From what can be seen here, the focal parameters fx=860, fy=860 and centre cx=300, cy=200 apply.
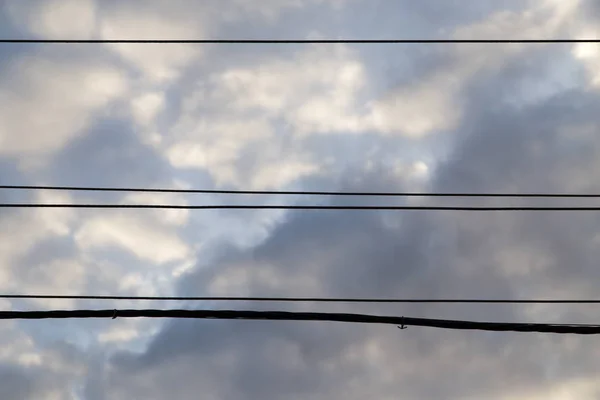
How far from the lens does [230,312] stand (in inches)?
466

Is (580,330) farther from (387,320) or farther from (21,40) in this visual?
(21,40)

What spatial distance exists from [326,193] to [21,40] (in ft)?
16.5

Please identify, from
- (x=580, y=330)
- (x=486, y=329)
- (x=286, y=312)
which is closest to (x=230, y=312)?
(x=286, y=312)

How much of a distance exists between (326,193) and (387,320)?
2.25 m

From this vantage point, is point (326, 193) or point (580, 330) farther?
point (326, 193)

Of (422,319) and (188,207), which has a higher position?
(188,207)

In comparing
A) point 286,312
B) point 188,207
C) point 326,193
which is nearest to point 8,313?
point 188,207

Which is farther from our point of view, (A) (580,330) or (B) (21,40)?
(B) (21,40)

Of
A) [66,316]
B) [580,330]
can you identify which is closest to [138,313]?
[66,316]

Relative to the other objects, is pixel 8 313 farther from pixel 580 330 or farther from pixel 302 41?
pixel 580 330

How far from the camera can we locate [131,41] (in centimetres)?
1228

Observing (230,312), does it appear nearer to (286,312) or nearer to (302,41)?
(286,312)

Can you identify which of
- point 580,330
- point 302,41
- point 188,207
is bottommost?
point 580,330

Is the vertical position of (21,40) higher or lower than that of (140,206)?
higher
